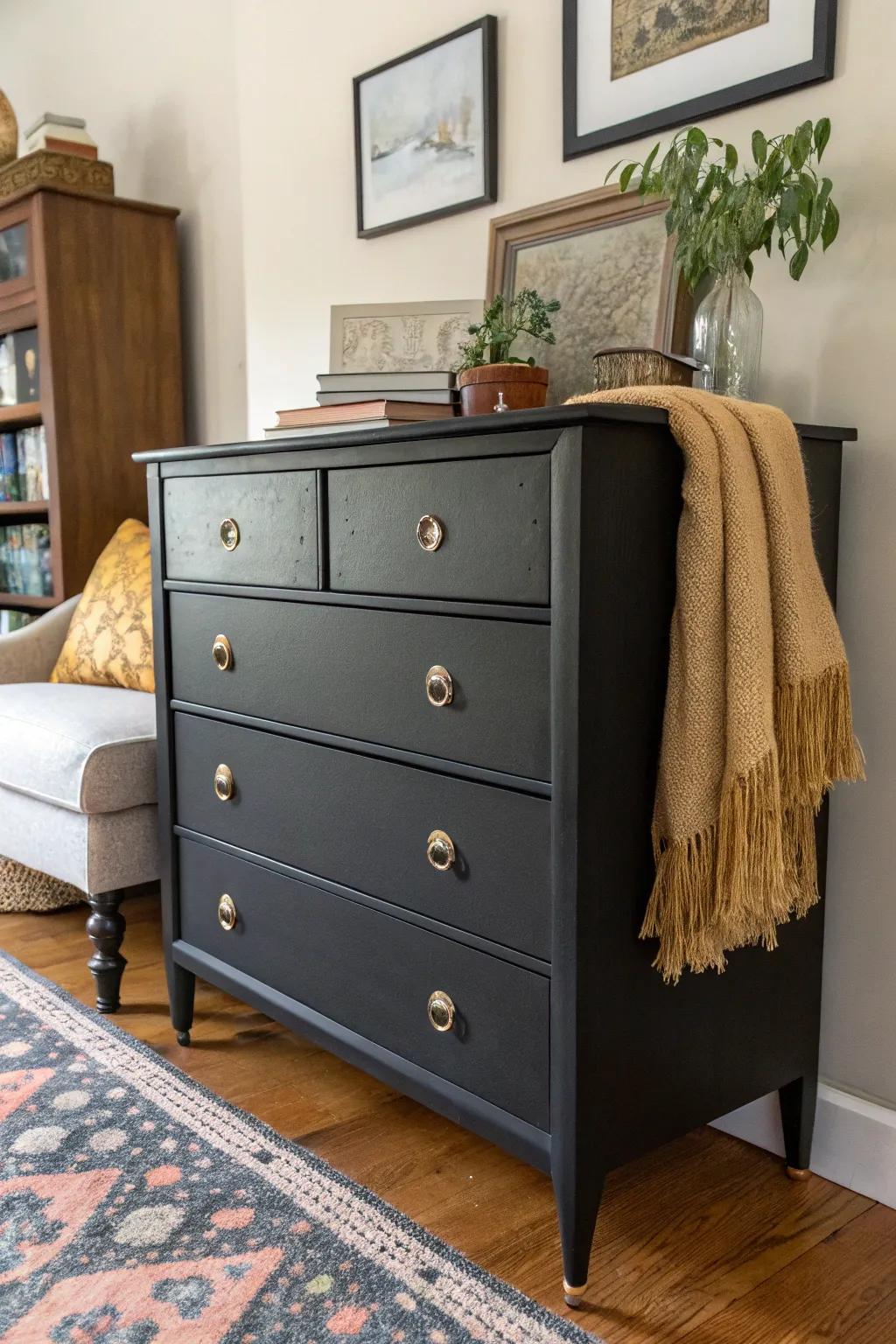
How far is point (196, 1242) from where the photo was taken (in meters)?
1.42

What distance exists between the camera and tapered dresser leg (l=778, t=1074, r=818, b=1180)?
1585 mm

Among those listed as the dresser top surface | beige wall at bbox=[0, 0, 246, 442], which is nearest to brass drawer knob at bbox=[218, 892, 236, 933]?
the dresser top surface

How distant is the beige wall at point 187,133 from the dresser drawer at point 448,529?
5.23 ft

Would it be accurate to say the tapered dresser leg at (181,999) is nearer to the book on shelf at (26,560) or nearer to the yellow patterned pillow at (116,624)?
the yellow patterned pillow at (116,624)

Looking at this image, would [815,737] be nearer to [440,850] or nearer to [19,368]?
[440,850]

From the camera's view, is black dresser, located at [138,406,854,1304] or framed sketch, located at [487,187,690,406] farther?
framed sketch, located at [487,187,690,406]

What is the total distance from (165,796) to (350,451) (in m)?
0.76

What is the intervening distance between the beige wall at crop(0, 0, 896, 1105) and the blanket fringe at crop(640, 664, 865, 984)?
219 millimetres

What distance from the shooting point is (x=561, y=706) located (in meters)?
1.24

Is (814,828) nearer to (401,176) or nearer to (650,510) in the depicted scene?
(650,510)

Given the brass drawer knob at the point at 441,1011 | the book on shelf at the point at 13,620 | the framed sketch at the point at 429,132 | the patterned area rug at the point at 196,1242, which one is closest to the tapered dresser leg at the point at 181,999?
the patterned area rug at the point at 196,1242

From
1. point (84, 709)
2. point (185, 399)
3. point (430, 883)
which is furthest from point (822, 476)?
point (185, 399)

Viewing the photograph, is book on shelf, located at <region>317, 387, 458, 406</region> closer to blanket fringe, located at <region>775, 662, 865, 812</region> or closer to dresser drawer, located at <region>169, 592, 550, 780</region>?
dresser drawer, located at <region>169, 592, 550, 780</region>

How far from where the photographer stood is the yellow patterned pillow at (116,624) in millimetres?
2559
